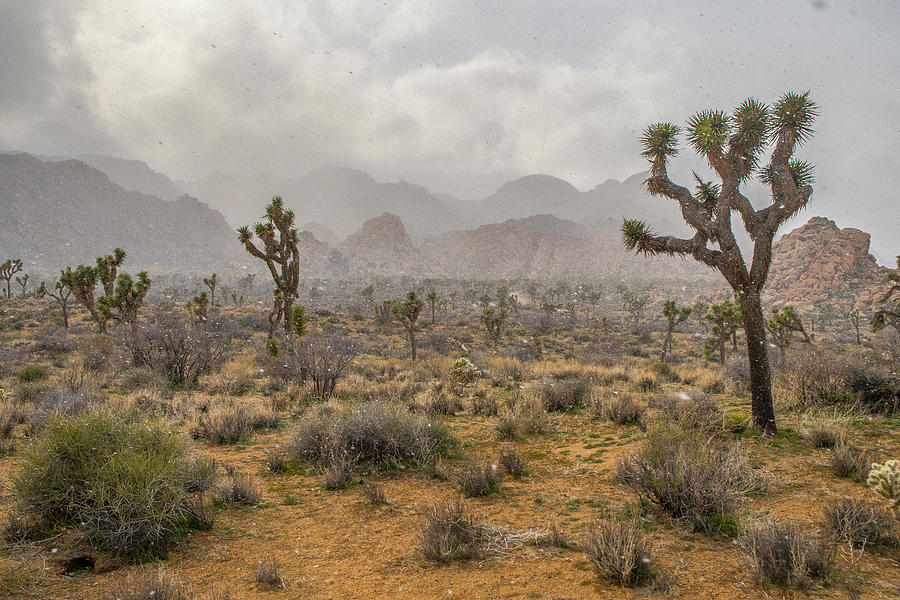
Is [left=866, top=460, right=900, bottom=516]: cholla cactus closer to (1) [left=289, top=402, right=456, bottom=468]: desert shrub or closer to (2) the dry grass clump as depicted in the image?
(1) [left=289, top=402, right=456, bottom=468]: desert shrub

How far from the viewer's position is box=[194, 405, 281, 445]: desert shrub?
8969mm

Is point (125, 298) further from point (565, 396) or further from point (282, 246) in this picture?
point (565, 396)

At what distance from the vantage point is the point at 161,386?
13.0 metres

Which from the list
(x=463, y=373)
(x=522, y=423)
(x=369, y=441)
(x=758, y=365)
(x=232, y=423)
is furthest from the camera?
(x=463, y=373)

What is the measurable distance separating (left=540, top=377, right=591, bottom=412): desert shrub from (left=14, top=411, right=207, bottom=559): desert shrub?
29.1ft

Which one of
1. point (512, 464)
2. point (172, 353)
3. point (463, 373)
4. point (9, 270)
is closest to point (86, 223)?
point (9, 270)

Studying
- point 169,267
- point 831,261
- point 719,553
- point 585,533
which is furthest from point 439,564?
point 169,267

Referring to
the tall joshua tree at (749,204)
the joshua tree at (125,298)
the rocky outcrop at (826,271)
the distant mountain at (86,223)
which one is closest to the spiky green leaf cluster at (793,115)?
the tall joshua tree at (749,204)

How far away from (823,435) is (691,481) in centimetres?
424

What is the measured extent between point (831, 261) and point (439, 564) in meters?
88.4

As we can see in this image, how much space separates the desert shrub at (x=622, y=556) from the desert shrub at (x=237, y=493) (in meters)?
4.42

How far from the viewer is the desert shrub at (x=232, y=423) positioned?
8.97m

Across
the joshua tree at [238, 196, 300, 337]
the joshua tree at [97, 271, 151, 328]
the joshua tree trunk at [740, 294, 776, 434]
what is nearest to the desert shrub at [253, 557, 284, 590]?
the joshua tree trunk at [740, 294, 776, 434]

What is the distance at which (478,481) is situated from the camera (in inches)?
244
